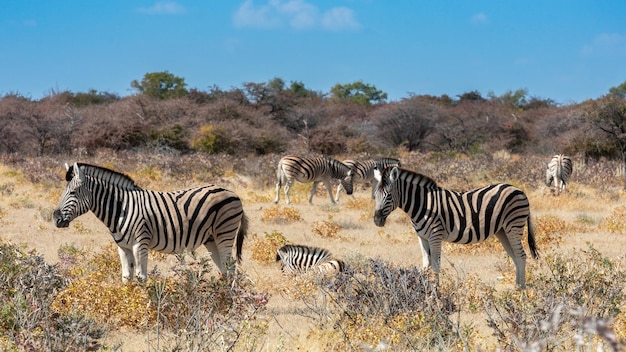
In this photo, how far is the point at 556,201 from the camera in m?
16.8

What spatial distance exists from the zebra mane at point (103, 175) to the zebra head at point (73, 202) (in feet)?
0.27

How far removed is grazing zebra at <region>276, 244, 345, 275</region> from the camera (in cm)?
879

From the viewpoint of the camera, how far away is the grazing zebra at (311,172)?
60.8 ft

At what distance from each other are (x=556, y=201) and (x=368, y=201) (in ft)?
14.8

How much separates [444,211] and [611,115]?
15.0 metres

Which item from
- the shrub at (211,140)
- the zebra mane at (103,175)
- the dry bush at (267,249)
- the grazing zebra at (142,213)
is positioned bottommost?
the dry bush at (267,249)

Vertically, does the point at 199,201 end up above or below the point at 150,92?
below

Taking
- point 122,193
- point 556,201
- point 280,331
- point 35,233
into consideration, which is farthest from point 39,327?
point 556,201

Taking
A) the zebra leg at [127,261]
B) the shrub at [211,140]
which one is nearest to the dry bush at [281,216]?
the zebra leg at [127,261]

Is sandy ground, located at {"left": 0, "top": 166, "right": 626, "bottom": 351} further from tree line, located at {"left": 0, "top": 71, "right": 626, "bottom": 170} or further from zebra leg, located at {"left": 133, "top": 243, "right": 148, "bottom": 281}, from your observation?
tree line, located at {"left": 0, "top": 71, "right": 626, "bottom": 170}

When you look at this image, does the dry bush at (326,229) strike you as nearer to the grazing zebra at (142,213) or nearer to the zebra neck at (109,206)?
the grazing zebra at (142,213)

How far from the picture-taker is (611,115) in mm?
21172

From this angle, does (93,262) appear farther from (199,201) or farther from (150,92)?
(150,92)

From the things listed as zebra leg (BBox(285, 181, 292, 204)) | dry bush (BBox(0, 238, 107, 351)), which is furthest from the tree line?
dry bush (BBox(0, 238, 107, 351))
